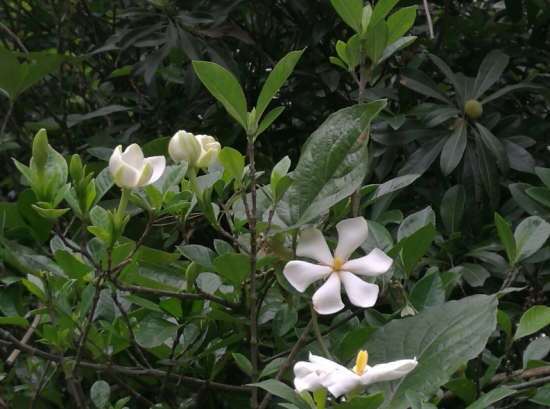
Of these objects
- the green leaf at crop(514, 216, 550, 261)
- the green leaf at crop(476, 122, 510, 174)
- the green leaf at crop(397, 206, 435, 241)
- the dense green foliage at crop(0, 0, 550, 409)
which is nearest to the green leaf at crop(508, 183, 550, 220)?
the dense green foliage at crop(0, 0, 550, 409)

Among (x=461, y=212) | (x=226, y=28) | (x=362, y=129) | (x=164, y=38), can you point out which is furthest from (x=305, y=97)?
(x=362, y=129)

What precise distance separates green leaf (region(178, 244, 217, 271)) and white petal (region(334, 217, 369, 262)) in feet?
0.52

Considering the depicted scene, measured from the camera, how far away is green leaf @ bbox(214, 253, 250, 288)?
559mm

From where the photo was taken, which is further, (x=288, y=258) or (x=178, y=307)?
(x=178, y=307)

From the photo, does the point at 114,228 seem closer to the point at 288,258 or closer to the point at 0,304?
the point at 288,258

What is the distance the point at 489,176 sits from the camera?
3.59 feet

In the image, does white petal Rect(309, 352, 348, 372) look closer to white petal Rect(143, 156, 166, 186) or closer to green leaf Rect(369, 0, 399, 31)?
white petal Rect(143, 156, 166, 186)

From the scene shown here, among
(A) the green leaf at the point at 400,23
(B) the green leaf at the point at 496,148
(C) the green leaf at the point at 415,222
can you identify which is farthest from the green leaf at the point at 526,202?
(A) the green leaf at the point at 400,23

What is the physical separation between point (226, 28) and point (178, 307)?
0.85m

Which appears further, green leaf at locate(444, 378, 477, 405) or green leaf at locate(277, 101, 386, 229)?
green leaf at locate(444, 378, 477, 405)

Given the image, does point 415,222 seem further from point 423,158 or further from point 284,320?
point 423,158

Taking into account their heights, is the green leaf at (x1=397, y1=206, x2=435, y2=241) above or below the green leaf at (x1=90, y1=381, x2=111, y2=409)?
above

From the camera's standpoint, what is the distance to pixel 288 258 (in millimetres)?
562

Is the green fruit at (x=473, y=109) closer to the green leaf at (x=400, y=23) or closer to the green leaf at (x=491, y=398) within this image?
the green leaf at (x=400, y=23)
